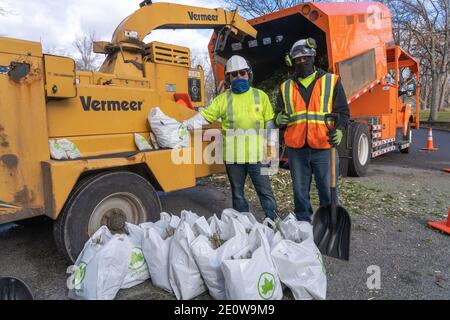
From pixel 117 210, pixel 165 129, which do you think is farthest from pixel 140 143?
pixel 117 210

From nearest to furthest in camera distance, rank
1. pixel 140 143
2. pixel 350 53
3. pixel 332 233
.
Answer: pixel 332 233, pixel 140 143, pixel 350 53

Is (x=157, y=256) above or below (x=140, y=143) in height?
below

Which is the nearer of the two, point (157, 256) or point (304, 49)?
point (157, 256)

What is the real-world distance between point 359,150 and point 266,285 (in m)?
4.98

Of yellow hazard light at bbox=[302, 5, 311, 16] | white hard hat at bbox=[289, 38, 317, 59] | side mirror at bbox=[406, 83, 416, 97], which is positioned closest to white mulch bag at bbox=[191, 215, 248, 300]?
white hard hat at bbox=[289, 38, 317, 59]

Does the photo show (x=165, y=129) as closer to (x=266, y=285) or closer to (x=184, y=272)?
(x=184, y=272)

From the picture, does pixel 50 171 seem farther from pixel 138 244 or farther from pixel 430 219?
pixel 430 219

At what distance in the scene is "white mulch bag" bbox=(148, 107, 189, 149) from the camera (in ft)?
11.1

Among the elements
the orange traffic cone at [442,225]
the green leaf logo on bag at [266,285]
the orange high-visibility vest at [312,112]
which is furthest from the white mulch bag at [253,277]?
the orange traffic cone at [442,225]

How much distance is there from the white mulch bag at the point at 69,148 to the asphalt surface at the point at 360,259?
3.17ft

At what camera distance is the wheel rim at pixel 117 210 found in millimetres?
2990

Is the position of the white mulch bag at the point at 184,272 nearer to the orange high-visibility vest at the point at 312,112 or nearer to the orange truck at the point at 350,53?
the orange high-visibility vest at the point at 312,112

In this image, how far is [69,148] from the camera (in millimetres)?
2902
